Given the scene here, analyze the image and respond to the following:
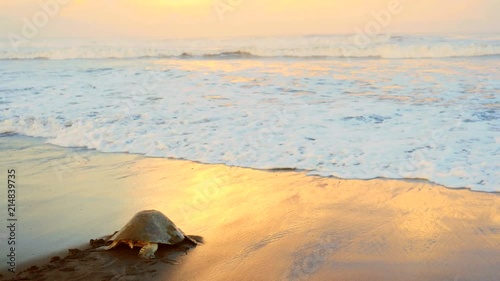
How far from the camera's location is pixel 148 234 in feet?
12.9

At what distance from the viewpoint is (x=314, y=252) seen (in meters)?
3.90

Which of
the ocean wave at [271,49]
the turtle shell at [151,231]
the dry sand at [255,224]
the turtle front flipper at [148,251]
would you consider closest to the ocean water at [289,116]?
the dry sand at [255,224]

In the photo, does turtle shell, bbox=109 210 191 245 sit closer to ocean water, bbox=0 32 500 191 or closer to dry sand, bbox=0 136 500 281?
dry sand, bbox=0 136 500 281

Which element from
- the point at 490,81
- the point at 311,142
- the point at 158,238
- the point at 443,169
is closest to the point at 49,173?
the point at 158,238

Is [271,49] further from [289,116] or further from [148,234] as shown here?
[148,234]

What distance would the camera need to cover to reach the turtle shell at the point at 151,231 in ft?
12.9

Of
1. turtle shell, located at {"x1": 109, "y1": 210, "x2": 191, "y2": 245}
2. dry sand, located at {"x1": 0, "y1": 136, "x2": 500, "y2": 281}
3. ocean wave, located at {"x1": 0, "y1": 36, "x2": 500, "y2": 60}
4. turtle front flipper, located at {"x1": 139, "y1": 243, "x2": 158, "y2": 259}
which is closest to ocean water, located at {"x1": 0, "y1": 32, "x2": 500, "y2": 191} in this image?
dry sand, located at {"x1": 0, "y1": 136, "x2": 500, "y2": 281}

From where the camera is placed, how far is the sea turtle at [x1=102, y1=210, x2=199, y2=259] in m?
3.89

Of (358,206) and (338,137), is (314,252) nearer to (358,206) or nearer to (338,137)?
(358,206)

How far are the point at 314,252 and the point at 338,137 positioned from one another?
3.67 meters

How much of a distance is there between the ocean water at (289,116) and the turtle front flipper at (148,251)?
260 cm

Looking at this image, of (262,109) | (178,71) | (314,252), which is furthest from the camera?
(178,71)

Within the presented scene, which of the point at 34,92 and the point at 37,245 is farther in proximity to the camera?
the point at 34,92

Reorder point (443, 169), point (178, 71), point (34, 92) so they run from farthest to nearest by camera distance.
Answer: point (178, 71) < point (34, 92) < point (443, 169)
